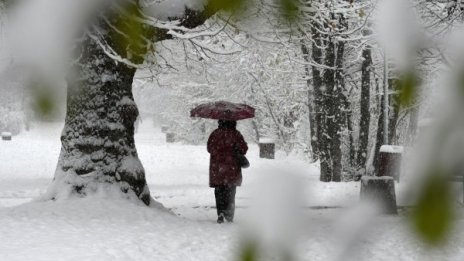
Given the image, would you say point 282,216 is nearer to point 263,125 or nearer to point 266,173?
point 266,173

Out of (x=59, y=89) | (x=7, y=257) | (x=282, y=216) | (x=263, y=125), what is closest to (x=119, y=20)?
(x=59, y=89)

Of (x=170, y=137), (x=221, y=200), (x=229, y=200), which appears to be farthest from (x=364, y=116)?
(x=170, y=137)

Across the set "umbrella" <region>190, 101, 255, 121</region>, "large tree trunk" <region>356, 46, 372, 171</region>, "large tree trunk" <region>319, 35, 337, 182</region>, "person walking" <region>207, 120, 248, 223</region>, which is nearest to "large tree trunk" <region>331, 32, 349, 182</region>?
"large tree trunk" <region>319, 35, 337, 182</region>

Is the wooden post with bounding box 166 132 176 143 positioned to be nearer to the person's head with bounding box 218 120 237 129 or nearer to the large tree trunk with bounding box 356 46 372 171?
the large tree trunk with bounding box 356 46 372 171

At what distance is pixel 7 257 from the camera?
5125mm

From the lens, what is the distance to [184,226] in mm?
7020

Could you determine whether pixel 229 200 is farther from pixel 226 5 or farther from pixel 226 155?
pixel 226 5

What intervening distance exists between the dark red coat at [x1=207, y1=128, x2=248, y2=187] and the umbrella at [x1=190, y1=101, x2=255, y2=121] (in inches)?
6.9

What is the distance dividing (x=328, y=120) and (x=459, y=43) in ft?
45.8

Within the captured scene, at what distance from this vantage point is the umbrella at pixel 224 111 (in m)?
7.11

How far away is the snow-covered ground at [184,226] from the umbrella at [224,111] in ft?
3.70

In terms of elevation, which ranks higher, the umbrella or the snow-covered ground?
the umbrella

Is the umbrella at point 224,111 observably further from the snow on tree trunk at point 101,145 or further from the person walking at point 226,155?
the snow on tree trunk at point 101,145

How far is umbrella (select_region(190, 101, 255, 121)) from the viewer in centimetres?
711
